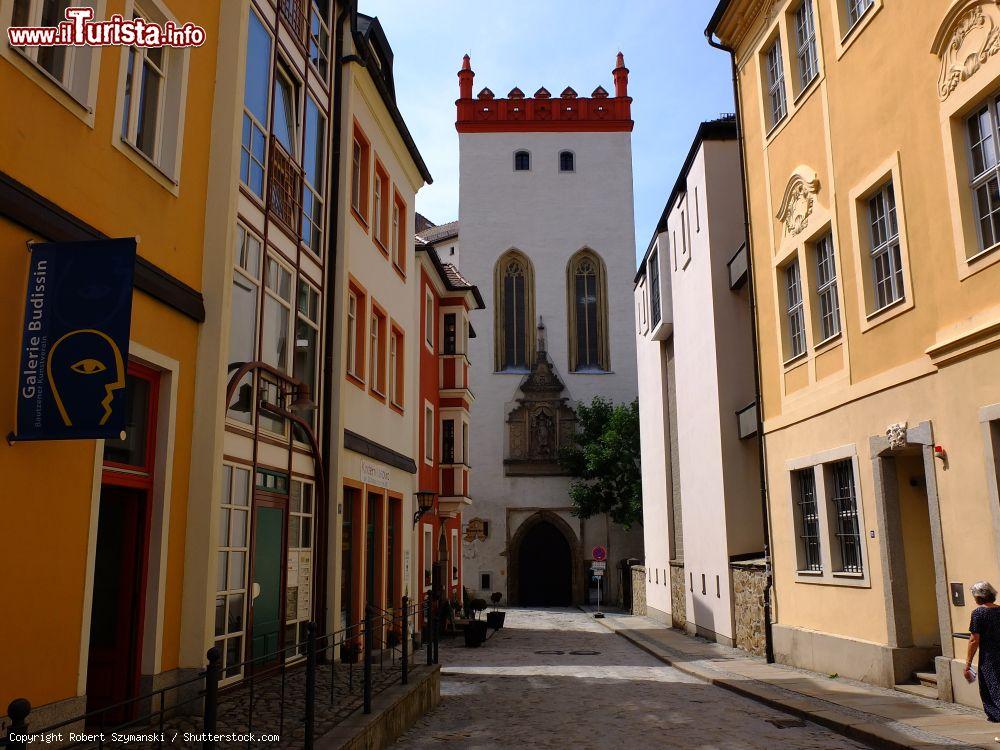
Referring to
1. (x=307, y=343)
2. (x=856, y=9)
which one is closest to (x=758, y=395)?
(x=856, y=9)

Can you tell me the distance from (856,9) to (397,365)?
10699mm

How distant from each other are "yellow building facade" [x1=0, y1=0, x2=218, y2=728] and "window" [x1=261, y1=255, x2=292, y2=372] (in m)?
1.90

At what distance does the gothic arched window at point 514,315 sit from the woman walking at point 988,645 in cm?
3783

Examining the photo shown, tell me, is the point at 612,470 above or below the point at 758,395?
above

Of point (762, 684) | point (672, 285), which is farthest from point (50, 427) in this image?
point (672, 285)

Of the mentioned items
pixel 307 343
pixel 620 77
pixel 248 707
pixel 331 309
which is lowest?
pixel 248 707

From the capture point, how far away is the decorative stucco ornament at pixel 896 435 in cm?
1177

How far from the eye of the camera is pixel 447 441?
28531 millimetres

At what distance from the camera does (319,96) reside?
14.4m

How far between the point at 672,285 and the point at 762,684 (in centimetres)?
1557

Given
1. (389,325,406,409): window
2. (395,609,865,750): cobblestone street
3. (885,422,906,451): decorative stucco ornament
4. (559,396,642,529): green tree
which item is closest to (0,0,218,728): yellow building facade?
(395,609,865,750): cobblestone street

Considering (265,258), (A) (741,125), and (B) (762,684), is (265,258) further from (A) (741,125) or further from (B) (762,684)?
(A) (741,125)

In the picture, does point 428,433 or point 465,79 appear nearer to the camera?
point 428,433

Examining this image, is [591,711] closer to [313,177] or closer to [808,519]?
[808,519]
